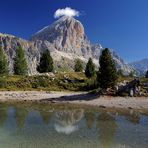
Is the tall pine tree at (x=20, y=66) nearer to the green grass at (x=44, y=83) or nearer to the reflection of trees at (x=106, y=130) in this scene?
the green grass at (x=44, y=83)

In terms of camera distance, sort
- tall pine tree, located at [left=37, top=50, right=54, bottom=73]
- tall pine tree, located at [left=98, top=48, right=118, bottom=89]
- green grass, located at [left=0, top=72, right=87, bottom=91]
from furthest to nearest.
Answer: tall pine tree, located at [left=37, top=50, right=54, bottom=73], green grass, located at [left=0, top=72, right=87, bottom=91], tall pine tree, located at [left=98, top=48, right=118, bottom=89]

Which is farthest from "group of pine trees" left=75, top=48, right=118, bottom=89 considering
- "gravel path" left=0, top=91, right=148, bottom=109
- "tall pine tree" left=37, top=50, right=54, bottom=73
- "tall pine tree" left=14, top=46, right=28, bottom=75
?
"tall pine tree" left=14, top=46, right=28, bottom=75

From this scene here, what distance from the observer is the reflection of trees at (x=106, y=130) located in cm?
3175

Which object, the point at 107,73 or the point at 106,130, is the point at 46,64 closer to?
the point at 107,73

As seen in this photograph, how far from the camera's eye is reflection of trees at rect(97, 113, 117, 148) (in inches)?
1250

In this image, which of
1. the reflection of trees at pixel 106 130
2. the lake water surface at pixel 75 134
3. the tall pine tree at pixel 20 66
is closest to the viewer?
the lake water surface at pixel 75 134

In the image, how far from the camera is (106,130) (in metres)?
39.0

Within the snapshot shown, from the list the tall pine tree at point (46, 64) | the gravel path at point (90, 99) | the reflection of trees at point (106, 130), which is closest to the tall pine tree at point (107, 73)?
the gravel path at point (90, 99)

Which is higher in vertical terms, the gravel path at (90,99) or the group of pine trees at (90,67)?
the group of pine trees at (90,67)

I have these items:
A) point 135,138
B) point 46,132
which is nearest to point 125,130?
point 135,138

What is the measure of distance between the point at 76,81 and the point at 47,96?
3528 centimetres

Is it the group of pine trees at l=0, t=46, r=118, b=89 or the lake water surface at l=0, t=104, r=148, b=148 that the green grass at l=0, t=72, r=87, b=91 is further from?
the lake water surface at l=0, t=104, r=148, b=148

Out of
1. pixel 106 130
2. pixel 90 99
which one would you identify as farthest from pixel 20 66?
pixel 106 130

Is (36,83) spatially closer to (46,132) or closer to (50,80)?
(50,80)
